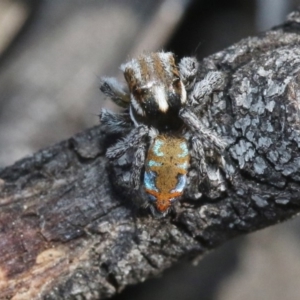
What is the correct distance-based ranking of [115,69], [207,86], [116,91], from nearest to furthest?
[207,86]
[116,91]
[115,69]

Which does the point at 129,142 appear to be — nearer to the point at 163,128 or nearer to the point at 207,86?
the point at 163,128

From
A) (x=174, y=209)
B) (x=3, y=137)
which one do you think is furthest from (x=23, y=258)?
(x=3, y=137)

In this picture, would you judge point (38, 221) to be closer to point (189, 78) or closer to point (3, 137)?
point (189, 78)

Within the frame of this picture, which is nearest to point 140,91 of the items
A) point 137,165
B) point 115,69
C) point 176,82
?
point 176,82

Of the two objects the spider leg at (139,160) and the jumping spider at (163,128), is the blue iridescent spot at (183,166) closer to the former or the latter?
the jumping spider at (163,128)

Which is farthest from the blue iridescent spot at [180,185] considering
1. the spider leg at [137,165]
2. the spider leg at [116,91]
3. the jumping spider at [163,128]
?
the spider leg at [116,91]
